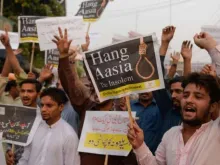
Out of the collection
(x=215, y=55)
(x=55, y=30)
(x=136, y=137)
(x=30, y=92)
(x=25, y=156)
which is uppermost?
(x=55, y=30)

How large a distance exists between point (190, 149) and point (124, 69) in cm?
89

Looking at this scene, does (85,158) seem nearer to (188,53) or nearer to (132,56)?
(132,56)

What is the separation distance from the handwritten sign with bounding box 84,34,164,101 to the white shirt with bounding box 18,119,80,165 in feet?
1.96

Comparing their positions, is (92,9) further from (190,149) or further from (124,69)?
(190,149)

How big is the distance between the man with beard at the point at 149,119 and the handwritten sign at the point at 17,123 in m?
1.22

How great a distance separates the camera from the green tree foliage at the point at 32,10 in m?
19.5

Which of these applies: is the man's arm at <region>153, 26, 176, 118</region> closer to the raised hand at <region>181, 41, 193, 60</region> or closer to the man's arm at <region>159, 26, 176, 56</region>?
the man's arm at <region>159, 26, 176, 56</region>

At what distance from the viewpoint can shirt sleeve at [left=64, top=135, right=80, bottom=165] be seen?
11.7ft

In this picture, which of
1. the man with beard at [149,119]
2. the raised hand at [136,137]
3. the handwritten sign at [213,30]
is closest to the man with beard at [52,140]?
the raised hand at [136,137]

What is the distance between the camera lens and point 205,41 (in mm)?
3031

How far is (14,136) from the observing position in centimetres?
406

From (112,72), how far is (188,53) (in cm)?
174

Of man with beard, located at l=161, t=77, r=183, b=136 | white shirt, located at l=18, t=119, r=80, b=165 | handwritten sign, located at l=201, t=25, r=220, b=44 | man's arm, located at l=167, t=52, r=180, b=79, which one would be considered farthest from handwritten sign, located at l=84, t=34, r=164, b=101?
handwritten sign, located at l=201, t=25, r=220, b=44

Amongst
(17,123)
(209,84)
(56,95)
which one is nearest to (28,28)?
(17,123)
